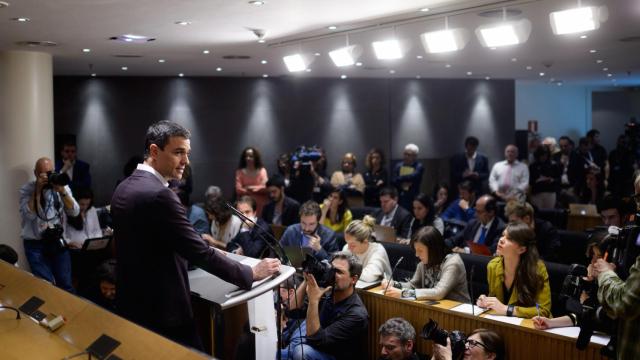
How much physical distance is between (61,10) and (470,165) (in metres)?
7.47

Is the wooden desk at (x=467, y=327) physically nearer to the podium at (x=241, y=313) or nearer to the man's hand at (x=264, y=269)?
the podium at (x=241, y=313)

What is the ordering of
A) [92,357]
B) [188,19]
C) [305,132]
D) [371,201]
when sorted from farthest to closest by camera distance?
[305,132]
[371,201]
[188,19]
[92,357]

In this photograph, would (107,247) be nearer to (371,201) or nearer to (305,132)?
(371,201)

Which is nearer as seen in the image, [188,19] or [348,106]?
[188,19]

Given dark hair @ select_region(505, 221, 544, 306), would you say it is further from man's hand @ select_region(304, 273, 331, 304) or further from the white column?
the white column

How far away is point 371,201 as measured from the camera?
10.2m

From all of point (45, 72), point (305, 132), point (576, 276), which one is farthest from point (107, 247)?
point (305, 132)

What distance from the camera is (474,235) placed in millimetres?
6812

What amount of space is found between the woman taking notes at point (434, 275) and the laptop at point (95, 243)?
3085mm

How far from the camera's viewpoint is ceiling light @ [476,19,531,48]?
19.0 ft

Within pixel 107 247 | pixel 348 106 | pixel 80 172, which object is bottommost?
pixel 107 247

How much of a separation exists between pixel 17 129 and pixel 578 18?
5695 mm

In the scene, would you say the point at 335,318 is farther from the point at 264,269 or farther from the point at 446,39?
the point at 446,39

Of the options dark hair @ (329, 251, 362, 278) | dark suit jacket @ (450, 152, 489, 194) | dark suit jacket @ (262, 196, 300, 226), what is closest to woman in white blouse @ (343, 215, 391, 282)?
dark hair @ (329, 251, 362, 278)
